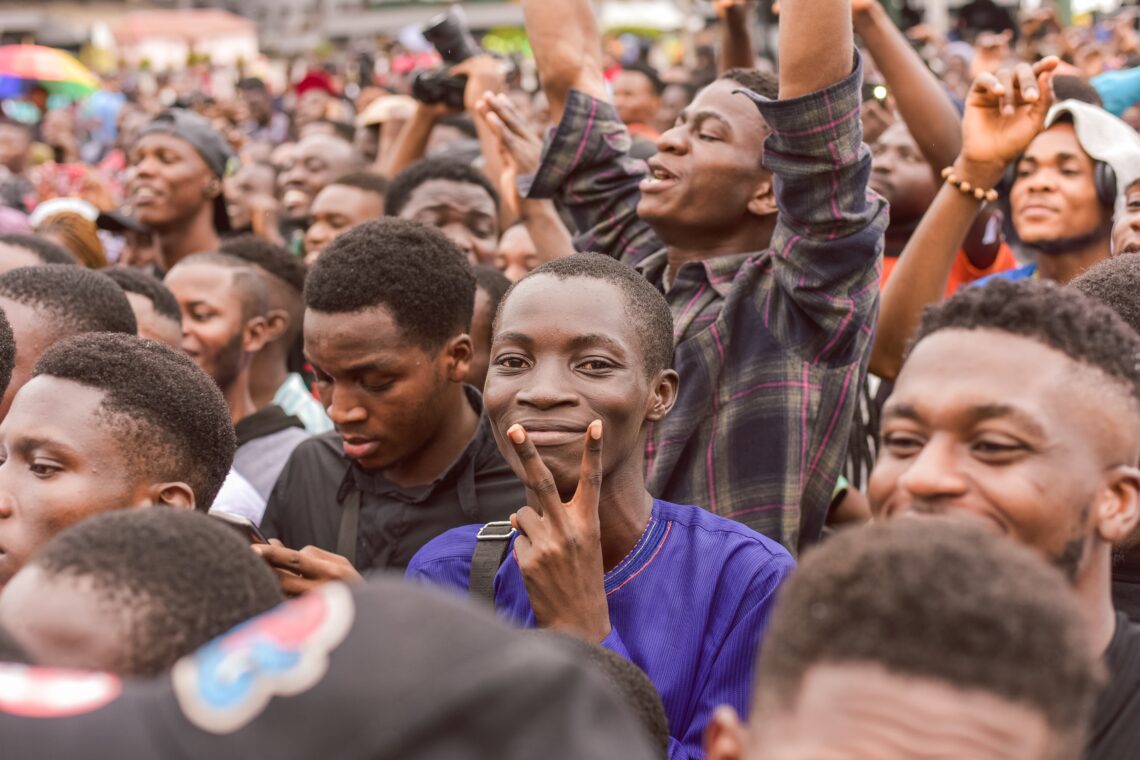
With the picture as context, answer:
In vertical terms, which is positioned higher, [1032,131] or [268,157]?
[1032,131]

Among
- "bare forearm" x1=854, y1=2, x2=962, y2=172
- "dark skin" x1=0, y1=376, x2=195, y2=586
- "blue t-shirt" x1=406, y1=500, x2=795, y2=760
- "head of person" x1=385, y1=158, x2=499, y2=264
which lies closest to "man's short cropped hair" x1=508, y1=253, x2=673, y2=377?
"blue t-shirt" x1=406, y1=500, x2=795, y2=760

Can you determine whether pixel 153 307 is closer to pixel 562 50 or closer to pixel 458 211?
pixel 458 211

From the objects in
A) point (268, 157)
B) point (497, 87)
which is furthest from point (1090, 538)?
point (268, 157)

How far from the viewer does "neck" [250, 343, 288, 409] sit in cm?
505

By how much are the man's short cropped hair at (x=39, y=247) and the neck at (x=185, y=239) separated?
1366 millimetres

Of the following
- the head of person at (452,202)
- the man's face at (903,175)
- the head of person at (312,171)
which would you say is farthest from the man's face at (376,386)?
the head of person at (312,171)

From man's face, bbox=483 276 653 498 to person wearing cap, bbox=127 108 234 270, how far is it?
372 cm

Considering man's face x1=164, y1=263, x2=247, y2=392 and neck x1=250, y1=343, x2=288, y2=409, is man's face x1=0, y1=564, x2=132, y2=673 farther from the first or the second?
neck x1=250, y1=343, x2=288, y2=409

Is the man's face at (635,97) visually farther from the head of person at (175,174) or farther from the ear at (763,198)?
the ear at (763,198)

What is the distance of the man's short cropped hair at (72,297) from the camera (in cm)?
381

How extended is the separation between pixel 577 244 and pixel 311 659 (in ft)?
10.6

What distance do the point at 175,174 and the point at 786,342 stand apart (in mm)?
3833

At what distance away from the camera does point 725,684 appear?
245 centimetres

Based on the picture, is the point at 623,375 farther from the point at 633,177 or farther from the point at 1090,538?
the point at 633,177
